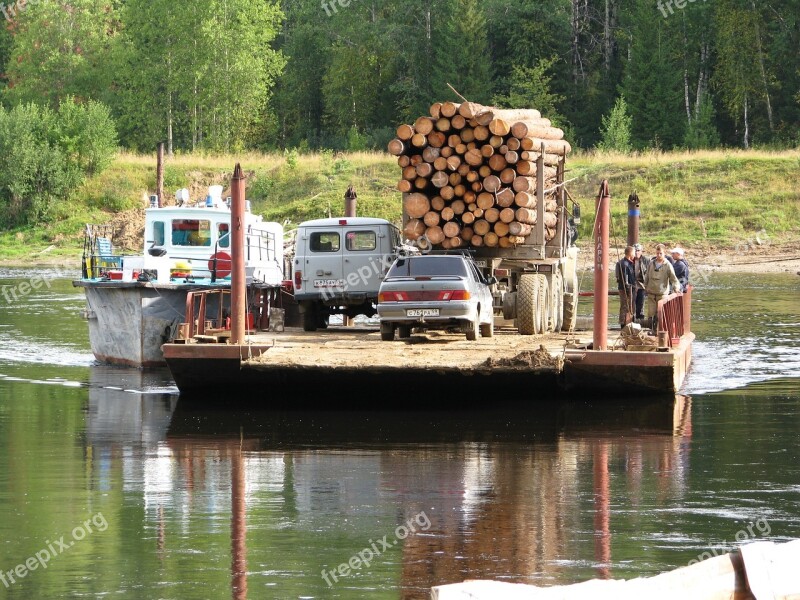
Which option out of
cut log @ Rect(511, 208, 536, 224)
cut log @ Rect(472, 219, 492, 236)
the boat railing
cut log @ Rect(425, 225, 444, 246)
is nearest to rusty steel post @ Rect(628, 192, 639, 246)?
the boat railing

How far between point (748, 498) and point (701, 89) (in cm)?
6564

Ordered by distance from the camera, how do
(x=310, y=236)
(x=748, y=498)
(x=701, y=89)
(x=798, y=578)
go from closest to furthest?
(x=798, y=578), (x=748, y=498), (x=310, y=236), (x=701, y=89)

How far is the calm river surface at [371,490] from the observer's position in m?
11.7

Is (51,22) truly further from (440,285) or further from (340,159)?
(440,285)

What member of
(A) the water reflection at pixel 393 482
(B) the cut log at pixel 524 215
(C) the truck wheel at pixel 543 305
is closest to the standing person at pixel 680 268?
(C) the truck wheel at pixel 543 305

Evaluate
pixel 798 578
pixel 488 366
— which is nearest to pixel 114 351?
pixel 488 366

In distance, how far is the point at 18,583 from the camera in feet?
37.2

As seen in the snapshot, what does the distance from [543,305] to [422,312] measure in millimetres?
3930

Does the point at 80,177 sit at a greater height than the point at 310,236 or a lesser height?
greater

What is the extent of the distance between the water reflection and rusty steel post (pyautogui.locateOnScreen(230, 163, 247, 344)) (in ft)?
5.01

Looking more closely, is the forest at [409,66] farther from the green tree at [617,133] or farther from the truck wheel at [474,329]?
the truck wheel at [474,329]

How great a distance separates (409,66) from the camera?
80750 mm

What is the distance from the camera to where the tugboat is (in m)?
26.3

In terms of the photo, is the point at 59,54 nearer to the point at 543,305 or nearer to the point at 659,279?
the point at 543,305
